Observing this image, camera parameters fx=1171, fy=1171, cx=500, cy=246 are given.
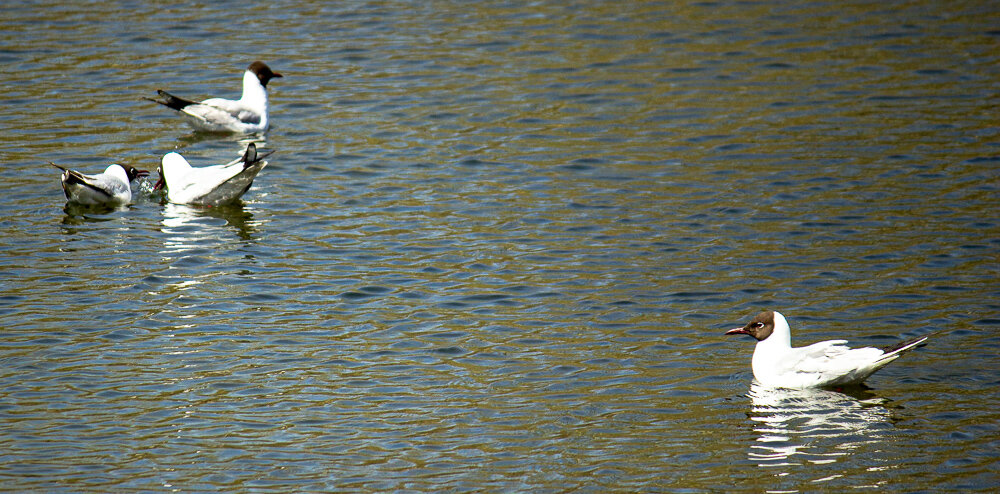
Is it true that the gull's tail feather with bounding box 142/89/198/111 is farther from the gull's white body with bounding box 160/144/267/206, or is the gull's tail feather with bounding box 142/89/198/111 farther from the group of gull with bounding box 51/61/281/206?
the gull's white body with bounding box 160/144/267/206

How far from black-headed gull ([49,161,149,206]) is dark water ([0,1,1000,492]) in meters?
0.30

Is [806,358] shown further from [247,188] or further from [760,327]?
[247,188]

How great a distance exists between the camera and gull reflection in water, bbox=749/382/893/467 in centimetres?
786

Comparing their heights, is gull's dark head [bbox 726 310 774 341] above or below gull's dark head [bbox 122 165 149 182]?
below

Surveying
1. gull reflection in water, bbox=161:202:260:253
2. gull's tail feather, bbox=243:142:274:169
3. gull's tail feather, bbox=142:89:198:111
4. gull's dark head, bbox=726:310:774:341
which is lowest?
gull's dark head, bbox=726:310:774:341

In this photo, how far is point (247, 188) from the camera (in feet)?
44.3

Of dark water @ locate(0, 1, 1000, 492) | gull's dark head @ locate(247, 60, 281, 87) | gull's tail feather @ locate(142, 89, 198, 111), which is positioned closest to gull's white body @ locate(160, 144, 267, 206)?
dark water @ locate(0, 1, 1000, 492)

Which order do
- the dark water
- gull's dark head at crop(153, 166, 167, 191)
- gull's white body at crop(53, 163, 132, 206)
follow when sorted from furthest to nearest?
gull's dark head at crop(153, 166, 167, 191), gull's white body at crop(53, 163, 132, 206), the dark water

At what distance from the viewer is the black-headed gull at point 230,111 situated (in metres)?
15.8

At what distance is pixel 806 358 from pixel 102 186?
7.98 m

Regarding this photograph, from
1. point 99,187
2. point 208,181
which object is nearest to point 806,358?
point 208,181

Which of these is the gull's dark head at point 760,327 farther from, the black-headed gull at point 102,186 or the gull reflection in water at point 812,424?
the black-headed gull at point 102,186

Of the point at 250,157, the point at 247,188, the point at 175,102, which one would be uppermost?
the point at 175,102

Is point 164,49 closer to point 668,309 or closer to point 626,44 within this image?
point 626,44
